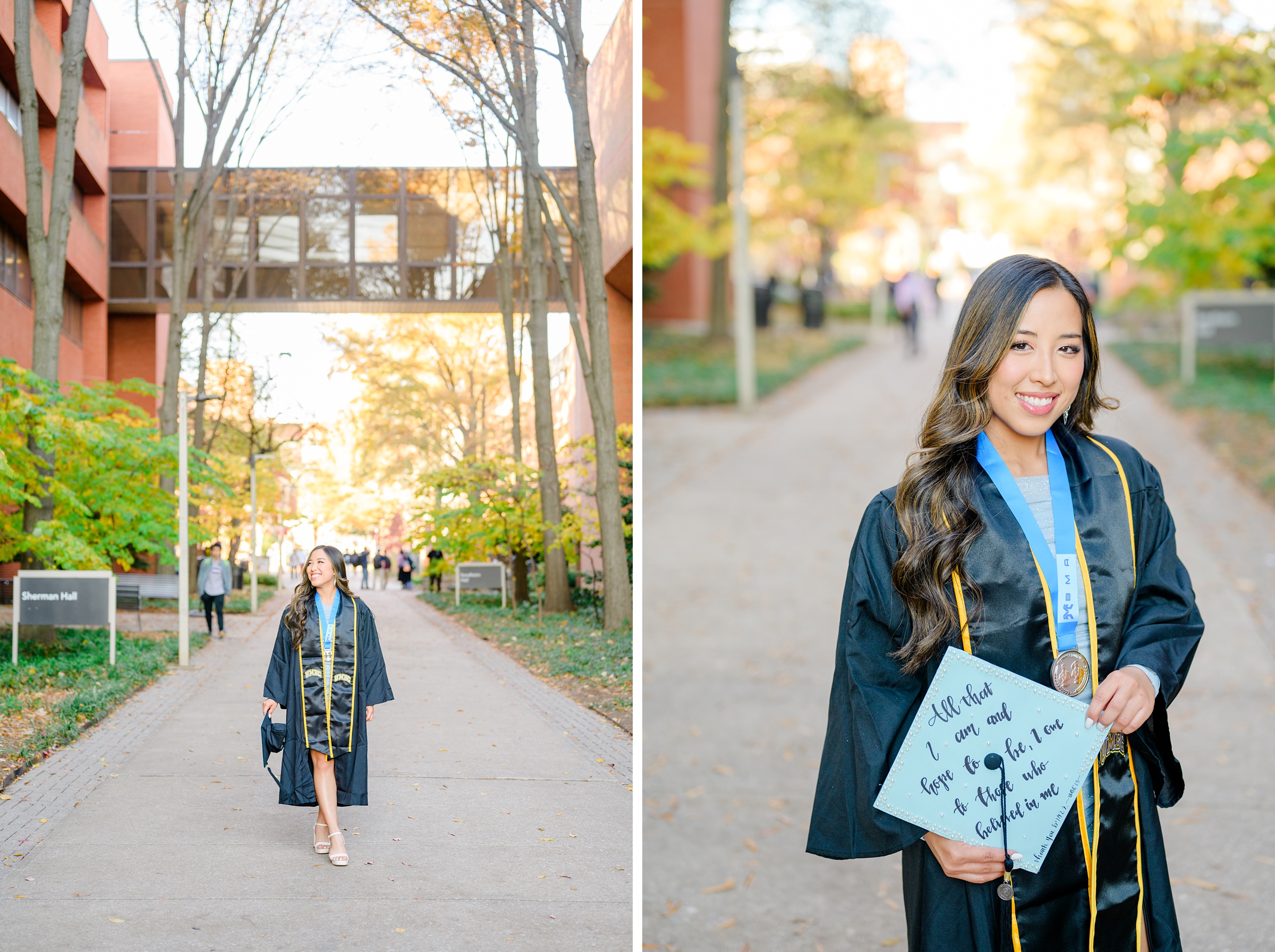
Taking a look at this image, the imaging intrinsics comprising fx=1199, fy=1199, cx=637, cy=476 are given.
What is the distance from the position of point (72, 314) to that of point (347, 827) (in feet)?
4.85

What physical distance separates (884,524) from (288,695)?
169cm

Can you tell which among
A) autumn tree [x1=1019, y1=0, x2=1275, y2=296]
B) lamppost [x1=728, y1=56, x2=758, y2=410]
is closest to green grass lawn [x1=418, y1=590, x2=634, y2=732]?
autumn tree [x1=1019, y1=0, x2=1275, y2=296]

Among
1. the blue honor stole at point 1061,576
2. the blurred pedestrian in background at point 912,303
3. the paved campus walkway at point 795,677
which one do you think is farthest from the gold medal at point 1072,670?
the blurred pedestrian in background at point 912,303

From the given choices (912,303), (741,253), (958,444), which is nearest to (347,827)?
(958,444)

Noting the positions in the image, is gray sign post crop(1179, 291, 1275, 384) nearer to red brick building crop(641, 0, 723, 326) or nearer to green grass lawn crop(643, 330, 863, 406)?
green grass lawn crop(643, 330, 863, 406)

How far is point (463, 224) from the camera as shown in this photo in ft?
11.1

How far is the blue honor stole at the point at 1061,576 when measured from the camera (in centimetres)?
215

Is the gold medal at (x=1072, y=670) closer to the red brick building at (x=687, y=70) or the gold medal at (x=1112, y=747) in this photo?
the gold medal at (x=1112, y=747)

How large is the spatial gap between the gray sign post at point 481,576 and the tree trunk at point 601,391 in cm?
31

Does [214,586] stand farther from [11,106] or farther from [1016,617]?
[1016,617]

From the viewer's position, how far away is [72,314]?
3.05 m

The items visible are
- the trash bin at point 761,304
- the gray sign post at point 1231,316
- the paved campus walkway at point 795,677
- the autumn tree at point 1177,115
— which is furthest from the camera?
the trash bin at point 761,304

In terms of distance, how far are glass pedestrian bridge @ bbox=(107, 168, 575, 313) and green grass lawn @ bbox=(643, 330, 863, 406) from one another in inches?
538

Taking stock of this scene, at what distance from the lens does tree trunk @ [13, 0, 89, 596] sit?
301cm
